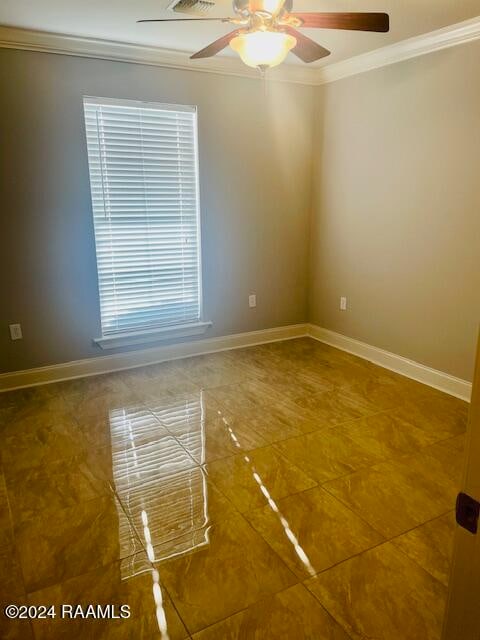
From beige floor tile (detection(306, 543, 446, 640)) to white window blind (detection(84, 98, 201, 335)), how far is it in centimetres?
272

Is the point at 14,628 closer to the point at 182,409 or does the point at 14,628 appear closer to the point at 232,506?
the point at 232,506

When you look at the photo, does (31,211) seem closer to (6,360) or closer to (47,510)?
(6,360)

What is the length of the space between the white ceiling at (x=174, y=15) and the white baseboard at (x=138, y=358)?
2.43 meters

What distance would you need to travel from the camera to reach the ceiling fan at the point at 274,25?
2016 millimetres

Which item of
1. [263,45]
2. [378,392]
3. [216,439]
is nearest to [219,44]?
[263,45]

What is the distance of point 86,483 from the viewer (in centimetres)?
239

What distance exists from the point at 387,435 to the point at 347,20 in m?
2.27

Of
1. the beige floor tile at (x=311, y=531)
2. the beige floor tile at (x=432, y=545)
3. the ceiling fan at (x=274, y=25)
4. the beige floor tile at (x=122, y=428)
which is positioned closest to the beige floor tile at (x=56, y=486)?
the beige floor tile at (x=122, y=428)

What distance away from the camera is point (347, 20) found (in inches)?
80.6

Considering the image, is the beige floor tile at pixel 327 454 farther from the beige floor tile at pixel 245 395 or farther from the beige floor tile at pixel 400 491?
the beige floor tile at pixel 245 395

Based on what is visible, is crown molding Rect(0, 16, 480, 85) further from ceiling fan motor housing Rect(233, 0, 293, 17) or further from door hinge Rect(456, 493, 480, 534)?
door hinge Rect(456, 493, 480, 534)

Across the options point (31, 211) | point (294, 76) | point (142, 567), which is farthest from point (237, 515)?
point (294, 76)

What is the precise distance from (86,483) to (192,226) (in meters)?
2.42

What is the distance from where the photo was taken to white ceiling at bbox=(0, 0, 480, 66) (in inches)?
104
